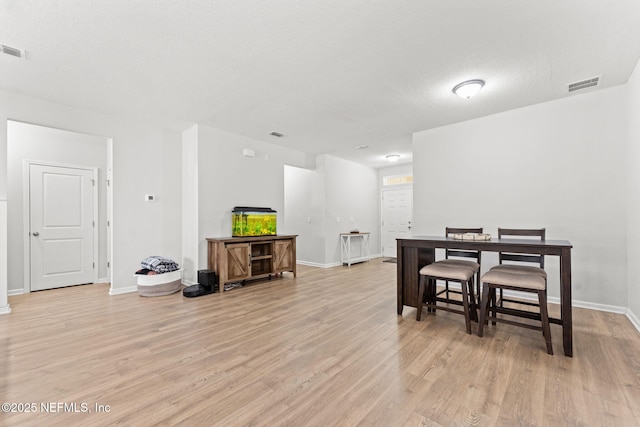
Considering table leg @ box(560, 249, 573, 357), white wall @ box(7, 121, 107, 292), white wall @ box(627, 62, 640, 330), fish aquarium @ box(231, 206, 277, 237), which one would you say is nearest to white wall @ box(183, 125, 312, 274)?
fish aquarium @ box(231, 206, 277, 237)

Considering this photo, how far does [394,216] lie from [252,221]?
14.0 ft

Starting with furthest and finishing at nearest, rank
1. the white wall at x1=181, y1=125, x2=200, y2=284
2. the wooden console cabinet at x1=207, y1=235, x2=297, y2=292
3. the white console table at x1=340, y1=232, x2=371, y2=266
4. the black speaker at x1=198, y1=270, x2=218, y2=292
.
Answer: the white console table at x1=340, y1=232, x2=371, y2=266, the white wall at x1=181, y1=125, x2=200, y2=284, the wooden console cabinet at x1=207, y1=235, x2=297, y2=292, the black speaker at x1=198, y1=270, x2=218, y2=292

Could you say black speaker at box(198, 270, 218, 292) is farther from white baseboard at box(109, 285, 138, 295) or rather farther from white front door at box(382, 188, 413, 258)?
white front door at box(382, 188, 413, 258)

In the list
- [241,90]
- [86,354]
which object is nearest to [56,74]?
[241,90]

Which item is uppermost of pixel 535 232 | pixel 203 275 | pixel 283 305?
pixel 535 232

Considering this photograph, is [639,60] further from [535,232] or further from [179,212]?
[179,212]

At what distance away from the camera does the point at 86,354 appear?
228 centimetres

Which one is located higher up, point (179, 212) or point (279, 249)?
point (179, 212)

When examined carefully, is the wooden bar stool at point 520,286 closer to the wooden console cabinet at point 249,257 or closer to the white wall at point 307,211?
the wooden console cabinet at point 249,257

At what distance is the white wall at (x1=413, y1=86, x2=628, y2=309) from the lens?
3293 mm

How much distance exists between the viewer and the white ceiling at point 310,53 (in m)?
2.08

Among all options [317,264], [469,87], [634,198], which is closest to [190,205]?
[317,264]

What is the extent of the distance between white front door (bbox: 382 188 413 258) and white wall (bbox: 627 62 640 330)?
4416 mm

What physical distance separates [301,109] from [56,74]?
2.72 meters
